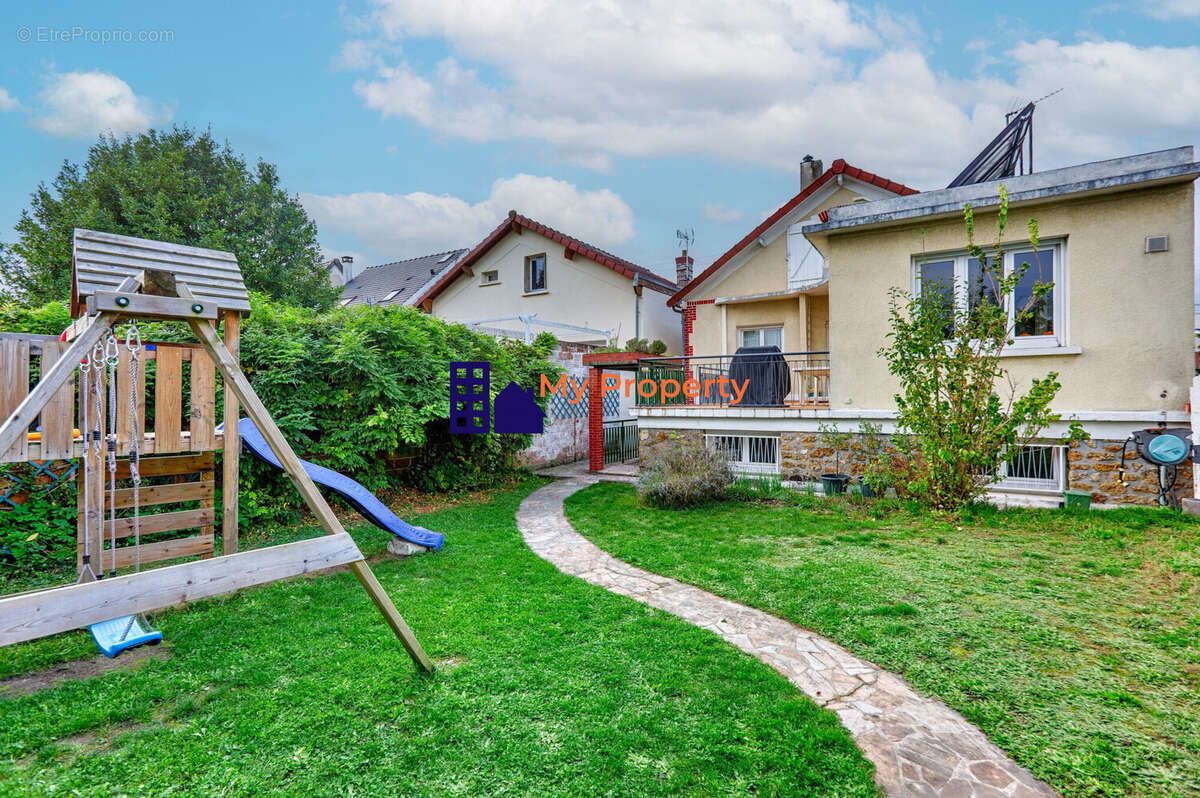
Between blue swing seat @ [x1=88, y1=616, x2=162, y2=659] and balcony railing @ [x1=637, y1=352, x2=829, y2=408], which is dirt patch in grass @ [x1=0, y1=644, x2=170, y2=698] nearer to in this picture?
blue swing seat @ [x1=88, y1=616, x2=162, y2=659]

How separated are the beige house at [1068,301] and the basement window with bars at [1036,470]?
0.05 ft

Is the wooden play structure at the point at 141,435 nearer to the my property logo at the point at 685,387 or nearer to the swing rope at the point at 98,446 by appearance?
the swing rope at the point at 98,446

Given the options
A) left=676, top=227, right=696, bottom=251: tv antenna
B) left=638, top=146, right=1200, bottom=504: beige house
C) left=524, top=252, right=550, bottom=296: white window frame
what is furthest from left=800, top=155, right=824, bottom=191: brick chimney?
left=524, top=252, right=550, bottom=296: white window frame

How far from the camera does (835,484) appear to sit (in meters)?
7.94

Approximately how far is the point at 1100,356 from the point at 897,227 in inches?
122

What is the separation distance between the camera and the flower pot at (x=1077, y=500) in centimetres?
667

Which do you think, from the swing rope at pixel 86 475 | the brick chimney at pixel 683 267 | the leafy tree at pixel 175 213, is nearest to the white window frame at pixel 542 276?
the brick chimney at pixel 683 267

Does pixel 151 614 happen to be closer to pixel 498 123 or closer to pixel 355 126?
pixel 355 126

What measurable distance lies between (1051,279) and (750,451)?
194 inches

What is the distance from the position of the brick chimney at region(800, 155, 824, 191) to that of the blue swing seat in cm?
1599

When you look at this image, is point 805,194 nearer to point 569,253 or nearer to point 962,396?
point 569,253

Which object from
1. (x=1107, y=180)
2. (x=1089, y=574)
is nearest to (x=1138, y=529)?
(x=1089, y=574)

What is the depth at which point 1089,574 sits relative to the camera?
448cm

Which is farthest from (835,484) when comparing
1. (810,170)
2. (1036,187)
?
(810,170)
